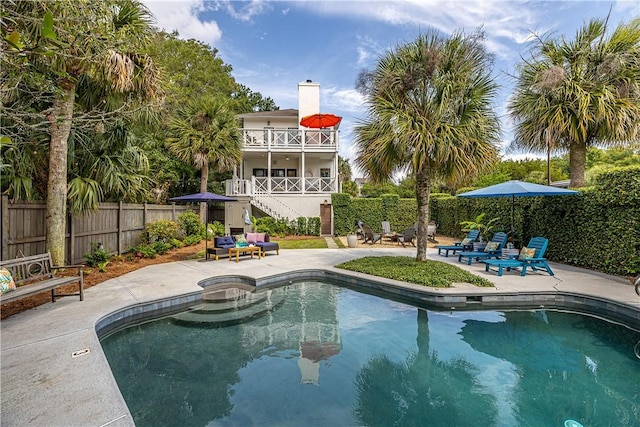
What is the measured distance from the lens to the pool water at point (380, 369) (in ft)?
11.3

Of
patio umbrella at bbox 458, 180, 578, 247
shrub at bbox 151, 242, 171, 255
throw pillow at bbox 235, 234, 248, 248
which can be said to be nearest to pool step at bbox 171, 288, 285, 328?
throw pillow at bbox 235, 234, 248, 248

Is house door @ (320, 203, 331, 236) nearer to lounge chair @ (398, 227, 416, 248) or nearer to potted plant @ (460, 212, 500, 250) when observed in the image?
lounge chair @ (398, 227, 416, 248)

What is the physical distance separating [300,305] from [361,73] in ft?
23.5

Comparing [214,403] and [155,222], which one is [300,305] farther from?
[155,222]

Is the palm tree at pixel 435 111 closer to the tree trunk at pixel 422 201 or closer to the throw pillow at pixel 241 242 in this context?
the tree trunk at pixel 422 201

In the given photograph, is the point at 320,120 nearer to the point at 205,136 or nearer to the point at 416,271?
the point at 205,136

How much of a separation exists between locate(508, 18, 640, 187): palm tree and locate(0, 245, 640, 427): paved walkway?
15.6ft

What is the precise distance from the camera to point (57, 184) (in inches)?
290

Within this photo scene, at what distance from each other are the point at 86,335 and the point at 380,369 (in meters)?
4.33

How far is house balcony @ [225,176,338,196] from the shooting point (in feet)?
64.6

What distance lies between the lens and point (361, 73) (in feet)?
30.6

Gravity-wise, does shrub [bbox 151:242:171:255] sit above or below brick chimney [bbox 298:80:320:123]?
below

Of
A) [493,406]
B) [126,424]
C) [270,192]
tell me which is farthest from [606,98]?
[270,192]

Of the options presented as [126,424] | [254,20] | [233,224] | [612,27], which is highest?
[254,20]
